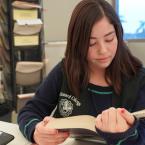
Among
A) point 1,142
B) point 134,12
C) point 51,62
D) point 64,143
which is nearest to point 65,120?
point 64,143

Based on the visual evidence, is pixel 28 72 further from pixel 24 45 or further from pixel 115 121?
pixel 115 121

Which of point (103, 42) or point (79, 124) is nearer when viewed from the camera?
point (79, 124)

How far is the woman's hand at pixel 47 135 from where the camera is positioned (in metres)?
1.01

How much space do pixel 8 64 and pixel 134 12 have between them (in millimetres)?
1153

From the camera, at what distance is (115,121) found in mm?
869

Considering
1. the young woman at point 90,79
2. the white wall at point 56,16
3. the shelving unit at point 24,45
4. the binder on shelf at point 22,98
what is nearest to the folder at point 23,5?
the shelving unit at point 24,45

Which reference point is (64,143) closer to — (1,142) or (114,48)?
(1,142)

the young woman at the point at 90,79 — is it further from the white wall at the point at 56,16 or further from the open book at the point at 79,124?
the white wall at the point at 56,16

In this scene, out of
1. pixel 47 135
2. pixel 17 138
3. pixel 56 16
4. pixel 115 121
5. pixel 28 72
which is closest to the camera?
pixel 115 121

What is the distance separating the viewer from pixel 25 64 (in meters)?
2.52

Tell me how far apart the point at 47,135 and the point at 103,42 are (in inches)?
13.4

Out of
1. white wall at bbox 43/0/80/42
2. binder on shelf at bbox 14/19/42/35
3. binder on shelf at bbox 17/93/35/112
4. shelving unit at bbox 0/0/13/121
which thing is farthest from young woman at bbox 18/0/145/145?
white wall at bbox 43/0/80/42

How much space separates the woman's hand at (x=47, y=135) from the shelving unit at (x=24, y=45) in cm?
147

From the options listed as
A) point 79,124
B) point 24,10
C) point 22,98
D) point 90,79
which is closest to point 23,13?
point 24,10
